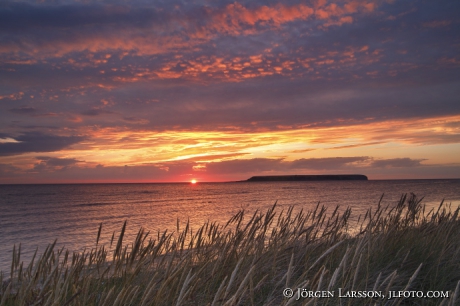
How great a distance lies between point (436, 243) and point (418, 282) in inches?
65.6

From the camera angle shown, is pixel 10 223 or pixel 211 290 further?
pixel 10 223

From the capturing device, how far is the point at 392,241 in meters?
6.17

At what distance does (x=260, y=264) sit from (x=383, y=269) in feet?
6.32

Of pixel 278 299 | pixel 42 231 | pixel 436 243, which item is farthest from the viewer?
pixel 42 231

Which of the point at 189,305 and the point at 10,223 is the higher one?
the point at 189,305

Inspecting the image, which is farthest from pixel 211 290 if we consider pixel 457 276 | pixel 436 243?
pixel 436 243

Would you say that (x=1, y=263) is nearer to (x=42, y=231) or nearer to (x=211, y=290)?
(x=42, y=231)

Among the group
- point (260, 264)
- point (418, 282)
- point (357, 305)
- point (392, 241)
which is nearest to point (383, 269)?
point (418, 282)

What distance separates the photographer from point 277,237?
20.7 ft

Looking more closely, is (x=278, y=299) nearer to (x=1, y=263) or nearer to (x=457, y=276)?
(x=457, y=276)

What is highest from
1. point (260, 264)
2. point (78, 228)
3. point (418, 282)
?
point (260, 264)

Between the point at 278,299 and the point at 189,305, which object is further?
the point at 278,299

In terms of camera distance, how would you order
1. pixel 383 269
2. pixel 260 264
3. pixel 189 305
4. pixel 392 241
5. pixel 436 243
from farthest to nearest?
pixel 436 243 → pixel 392 241 → pixel 383 269 → pixel 260 264 → pixel 189 305

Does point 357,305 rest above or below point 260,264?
below
